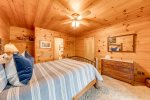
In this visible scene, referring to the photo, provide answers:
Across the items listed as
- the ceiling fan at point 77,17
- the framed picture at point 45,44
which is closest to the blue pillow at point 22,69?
the ceiling fan at point 77,17

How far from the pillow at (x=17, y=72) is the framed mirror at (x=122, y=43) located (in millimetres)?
3557

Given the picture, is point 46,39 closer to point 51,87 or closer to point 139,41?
point 51,87

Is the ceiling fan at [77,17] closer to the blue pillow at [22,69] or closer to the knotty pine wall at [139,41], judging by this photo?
the knotty pine wall at [139,41]

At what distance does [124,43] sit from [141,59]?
824 millimetres

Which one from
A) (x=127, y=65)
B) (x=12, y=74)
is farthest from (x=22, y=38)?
(x=127, y=65)

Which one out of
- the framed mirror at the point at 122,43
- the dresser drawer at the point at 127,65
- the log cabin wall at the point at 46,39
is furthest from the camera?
the log cabin wall at the point at 46,39

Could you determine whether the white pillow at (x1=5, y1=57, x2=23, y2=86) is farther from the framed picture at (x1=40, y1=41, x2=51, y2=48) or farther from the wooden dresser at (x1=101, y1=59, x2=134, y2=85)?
the framed picture at (x1=40, y1=41, x2=51, y2=48)

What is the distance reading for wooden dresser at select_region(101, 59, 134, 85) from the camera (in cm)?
290

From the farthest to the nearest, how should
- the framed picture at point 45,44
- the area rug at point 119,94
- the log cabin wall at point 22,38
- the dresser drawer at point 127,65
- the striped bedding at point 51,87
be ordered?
the framed picture at point 45,44 < the log cabin wall at point 22,38 < the dresser drawer at point 127,65 < the area rug at point 119,94 < the striped bedding at point 51,87

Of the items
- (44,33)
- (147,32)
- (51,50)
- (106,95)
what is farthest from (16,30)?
(147,32)

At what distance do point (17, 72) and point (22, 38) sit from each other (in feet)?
12.0

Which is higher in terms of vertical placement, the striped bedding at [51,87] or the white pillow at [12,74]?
the white pillow at [12,74]

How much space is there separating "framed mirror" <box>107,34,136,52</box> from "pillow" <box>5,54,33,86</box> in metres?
3.56

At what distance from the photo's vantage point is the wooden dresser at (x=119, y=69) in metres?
2.90
